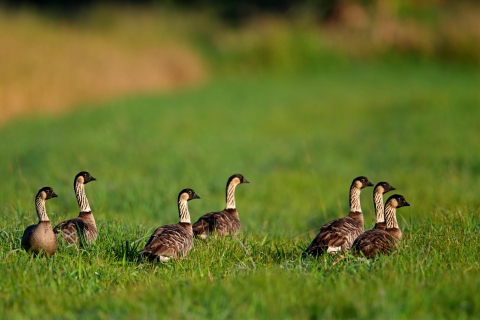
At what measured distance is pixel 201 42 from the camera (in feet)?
139

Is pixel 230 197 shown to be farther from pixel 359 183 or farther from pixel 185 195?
pixel 359 183

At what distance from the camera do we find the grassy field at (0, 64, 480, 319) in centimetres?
595

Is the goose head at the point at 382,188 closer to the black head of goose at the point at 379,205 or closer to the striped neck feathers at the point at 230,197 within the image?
the black head of goose at the point at 379,205

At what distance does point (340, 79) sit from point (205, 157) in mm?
20305

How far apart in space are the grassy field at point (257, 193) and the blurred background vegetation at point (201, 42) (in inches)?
67.4

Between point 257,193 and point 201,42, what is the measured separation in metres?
28.7

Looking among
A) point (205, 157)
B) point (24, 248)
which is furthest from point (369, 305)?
point (205, 157)

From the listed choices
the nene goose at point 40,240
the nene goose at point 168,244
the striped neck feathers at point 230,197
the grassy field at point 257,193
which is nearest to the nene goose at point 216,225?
the grassy field at point 257,193

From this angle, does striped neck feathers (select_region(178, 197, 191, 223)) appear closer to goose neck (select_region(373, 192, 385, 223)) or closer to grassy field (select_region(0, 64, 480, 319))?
grassy field (select_region(0, 64, 480, 319))

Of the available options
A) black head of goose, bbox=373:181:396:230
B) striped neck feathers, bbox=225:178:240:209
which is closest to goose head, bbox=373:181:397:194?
black head of goose, bbox=373:181:396:230

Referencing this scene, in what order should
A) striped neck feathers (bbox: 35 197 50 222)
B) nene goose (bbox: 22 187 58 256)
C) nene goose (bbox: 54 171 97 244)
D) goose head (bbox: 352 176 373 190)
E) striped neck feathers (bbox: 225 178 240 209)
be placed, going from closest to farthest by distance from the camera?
1. nene goose (bbox: 22 187 58 256)
2. striped neck feathers (bbox: 35 197 50 222)
3. nene goose (bbox: 54 171 97 244)
4. goose head (bbox: 352 176 373 190)
5. striped neck feathers (bbox: 225 178 240 209)

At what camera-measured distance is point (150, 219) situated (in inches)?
440

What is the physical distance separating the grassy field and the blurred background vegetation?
5.62 feet

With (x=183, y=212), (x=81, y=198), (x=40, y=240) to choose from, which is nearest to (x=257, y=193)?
(x=183, y=212)
